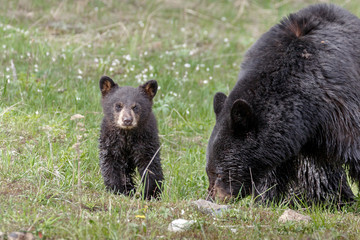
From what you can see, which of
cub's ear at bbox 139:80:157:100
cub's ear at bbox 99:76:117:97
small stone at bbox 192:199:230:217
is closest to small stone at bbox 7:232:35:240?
small stone at bbox 192:199:230:217

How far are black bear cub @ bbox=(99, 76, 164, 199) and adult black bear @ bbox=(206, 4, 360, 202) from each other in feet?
2.79

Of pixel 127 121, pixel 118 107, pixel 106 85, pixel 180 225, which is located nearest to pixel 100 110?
pixel 106 85

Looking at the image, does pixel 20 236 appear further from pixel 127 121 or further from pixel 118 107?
pixel 118 107

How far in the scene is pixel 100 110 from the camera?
24.9 ft

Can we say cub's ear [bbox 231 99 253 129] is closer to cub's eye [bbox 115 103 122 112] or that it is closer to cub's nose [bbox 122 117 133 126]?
cub's nose [bbox 122 117 133 126]

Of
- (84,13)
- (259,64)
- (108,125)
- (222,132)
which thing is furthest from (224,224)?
(84,13)

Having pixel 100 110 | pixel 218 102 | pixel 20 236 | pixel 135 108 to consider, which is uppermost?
pixel 218 102

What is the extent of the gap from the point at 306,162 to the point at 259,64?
1.67 meters

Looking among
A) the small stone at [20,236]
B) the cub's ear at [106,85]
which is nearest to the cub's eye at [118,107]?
the cub's ear at [106,85]

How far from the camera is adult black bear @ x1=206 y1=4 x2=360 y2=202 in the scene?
482 cm

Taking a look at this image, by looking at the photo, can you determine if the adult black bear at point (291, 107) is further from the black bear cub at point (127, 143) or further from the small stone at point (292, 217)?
the black bear cub at point (127, 143)

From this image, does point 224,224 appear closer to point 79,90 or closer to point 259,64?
point 259,64

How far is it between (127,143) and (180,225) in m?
1.92

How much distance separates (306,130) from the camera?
4.90 metres
